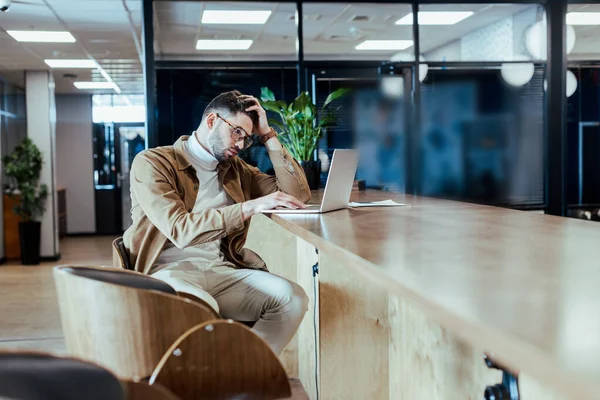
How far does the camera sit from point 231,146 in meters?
2.74

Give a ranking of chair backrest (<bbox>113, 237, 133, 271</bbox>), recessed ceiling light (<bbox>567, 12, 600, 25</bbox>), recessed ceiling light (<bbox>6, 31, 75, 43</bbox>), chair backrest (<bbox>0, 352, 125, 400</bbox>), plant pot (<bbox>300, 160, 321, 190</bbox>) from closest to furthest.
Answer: chair backrest (<bbox>0, 352, 125, 400</bbox>) → chair backrest (<bbox>113, 237, 133, 271</bbox>) → plant pot (<bbox>300, 160, 321, 190</bbox>) → recessed ceiling light (<bbox>567, 12, 600, 25</bbox>) → recessed ceiling light (<bbox>6, 31, 75, 43</bbox>)

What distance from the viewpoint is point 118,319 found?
1503 millimetres

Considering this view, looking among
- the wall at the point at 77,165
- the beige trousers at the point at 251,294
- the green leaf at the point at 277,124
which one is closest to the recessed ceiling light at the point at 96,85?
the wall at the point at 77,165

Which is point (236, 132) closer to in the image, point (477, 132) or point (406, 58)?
point (406, 58)

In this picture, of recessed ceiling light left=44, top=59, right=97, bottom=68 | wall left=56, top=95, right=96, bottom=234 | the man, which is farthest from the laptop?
wall left=56, top=95, right=96, bottom=234

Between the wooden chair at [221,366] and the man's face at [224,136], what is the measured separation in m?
1.31

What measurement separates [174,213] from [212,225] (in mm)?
135

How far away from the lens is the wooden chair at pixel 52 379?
0.79 m

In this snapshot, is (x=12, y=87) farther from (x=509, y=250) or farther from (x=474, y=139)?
(x=509, y=250)

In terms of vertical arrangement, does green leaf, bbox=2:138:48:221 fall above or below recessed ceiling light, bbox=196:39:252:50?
below

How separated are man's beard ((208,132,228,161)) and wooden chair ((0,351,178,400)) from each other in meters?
1.90

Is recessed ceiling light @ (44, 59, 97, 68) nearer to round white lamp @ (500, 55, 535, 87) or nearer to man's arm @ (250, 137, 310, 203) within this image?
round white lamp @ (500, 55, 535, 87)

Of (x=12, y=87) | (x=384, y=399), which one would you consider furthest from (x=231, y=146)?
(x=12, y=87)

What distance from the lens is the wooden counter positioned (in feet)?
2.65
